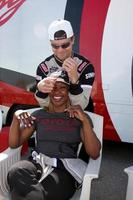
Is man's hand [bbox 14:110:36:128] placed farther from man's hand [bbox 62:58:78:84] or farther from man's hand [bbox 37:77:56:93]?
man's hand [bbox 62:58:78:84]

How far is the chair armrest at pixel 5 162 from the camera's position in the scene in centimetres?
268

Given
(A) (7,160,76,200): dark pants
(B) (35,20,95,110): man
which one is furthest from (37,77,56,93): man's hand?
(A) (7,160,76,200): dark pants

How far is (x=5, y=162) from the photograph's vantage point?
2.80m

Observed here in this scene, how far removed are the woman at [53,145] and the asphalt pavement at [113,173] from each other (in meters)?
1.04

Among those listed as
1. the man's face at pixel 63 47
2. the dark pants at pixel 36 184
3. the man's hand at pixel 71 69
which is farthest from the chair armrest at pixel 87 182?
the man's face at pixel 63 47

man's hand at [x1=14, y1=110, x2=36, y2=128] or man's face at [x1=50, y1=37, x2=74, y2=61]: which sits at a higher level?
man's face at [x1=50, y1=37, x2=74, y2=61]

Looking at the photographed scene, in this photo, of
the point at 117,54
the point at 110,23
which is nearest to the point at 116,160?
the point at 117,54

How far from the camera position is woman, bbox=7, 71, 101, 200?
2480mm

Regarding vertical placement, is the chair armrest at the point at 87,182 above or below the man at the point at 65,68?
below

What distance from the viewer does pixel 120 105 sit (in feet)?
13.9

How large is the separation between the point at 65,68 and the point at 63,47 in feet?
0.80

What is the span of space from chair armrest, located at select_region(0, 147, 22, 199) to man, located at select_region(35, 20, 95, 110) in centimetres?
46

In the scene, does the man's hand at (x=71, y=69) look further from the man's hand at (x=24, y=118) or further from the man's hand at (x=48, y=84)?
the man's hand at (x=24, y=118)

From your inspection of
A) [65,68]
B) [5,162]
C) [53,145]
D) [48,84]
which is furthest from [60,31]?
[5,162]
